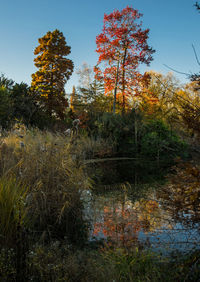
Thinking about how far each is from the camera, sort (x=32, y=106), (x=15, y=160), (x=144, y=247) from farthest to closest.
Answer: (x=32, y=106)
(x=15, y=160)
(x=144, y=247)

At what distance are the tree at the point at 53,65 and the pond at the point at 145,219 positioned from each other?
17827mm

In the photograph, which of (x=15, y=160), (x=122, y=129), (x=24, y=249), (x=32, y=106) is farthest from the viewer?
(x=32, y=106)

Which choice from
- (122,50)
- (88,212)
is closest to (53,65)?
(122,50)

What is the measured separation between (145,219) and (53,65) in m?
21.8

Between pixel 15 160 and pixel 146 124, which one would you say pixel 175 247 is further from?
pixel 146 124

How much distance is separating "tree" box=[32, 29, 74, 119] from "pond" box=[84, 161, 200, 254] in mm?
17827

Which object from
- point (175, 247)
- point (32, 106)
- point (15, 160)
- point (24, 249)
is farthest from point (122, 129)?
point (24, 249)

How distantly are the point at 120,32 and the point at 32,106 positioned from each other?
8.07 metres

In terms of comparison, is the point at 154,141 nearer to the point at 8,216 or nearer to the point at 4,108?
the point at 4,108

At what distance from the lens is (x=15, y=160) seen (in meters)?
3.76

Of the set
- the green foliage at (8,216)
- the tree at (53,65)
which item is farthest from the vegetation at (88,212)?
the tree at (53,65)

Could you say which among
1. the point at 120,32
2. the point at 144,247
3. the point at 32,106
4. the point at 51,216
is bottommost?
the point at 144,247

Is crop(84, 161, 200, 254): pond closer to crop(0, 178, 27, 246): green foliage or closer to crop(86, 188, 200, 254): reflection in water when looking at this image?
crop(86, 188, 200, 254): reflection in water

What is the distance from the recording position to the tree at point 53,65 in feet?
71.5
